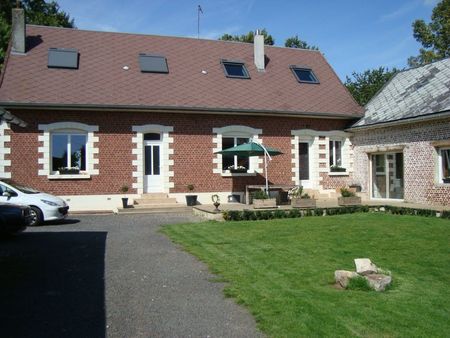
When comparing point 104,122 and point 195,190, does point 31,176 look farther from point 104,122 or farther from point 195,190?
point 195,190

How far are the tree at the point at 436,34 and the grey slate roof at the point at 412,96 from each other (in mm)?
12201

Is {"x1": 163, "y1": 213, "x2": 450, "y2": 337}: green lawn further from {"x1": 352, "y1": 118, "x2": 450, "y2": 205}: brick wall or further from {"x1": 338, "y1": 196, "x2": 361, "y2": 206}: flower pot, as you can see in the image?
{"x1": 352, "y1": 118, "x2": 450, "y2": 205}: brick wall

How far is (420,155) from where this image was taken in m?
17.0

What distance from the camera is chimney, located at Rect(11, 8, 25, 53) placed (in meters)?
18.8

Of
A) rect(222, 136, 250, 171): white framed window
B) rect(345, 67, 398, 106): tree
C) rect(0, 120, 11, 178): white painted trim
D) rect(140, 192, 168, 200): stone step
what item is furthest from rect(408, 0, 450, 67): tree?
rect(0, 120, 11, 178): white painted trim

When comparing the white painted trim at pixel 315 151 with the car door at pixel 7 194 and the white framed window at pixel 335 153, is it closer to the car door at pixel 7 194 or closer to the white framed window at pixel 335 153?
the white framed window at pixel 335 153

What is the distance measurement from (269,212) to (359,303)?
339 inches

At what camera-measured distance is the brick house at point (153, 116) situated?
1730 cm

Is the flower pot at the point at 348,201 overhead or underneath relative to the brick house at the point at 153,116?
underneath

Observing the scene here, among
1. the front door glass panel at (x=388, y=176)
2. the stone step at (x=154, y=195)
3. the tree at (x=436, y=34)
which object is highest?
the tree at (x=436, y=34)

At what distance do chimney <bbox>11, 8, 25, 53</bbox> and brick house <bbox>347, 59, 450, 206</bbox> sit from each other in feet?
46.8

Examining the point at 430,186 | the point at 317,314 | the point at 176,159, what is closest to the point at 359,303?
the point at 317,314

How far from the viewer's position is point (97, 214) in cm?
1661

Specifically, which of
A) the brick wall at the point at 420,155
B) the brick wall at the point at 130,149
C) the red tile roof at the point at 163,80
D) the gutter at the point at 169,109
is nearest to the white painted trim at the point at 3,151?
the brick wall at the point at 130,149
